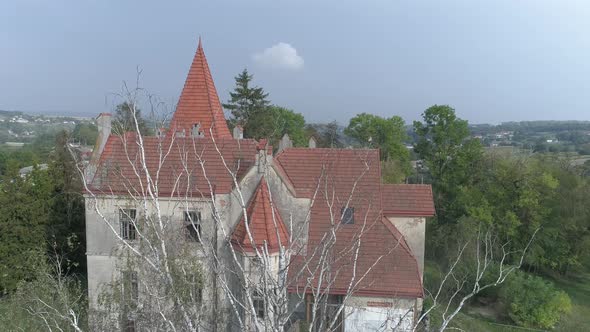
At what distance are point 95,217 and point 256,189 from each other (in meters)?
5.93

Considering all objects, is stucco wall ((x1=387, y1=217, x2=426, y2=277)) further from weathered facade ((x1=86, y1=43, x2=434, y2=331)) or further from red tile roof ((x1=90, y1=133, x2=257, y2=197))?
red tile roof ((x1=90, y1=133, x2=257, y2=197))

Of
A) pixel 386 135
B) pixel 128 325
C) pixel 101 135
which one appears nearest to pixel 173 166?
pixel 101 135

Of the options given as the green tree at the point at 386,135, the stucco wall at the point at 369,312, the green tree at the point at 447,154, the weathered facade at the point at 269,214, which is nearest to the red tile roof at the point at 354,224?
the weathered facade at the point at 269,214

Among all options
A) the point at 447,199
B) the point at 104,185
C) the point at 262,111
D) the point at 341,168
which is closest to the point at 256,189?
the point at 341,168

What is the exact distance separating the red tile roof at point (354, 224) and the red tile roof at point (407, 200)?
79cm

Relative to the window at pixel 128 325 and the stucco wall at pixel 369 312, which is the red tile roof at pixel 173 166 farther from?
the stucco wall at pixel 369 312

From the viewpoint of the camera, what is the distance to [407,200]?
1769cm

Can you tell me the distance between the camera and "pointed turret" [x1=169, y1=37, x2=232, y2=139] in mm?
19750

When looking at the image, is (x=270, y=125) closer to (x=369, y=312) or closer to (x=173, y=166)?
(x=173, y=166)

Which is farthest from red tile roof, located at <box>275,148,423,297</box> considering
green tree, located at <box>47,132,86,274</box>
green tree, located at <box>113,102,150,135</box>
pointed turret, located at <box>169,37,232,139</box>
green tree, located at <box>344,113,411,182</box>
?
green tree, located at <box>344,113,411,182</box>

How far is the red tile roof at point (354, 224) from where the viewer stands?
14938mm

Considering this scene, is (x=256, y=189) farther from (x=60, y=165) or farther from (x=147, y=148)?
(x=60, y=165)

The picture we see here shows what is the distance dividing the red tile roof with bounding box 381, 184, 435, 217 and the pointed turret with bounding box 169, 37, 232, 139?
7.65m

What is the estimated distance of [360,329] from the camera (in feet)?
50.3
